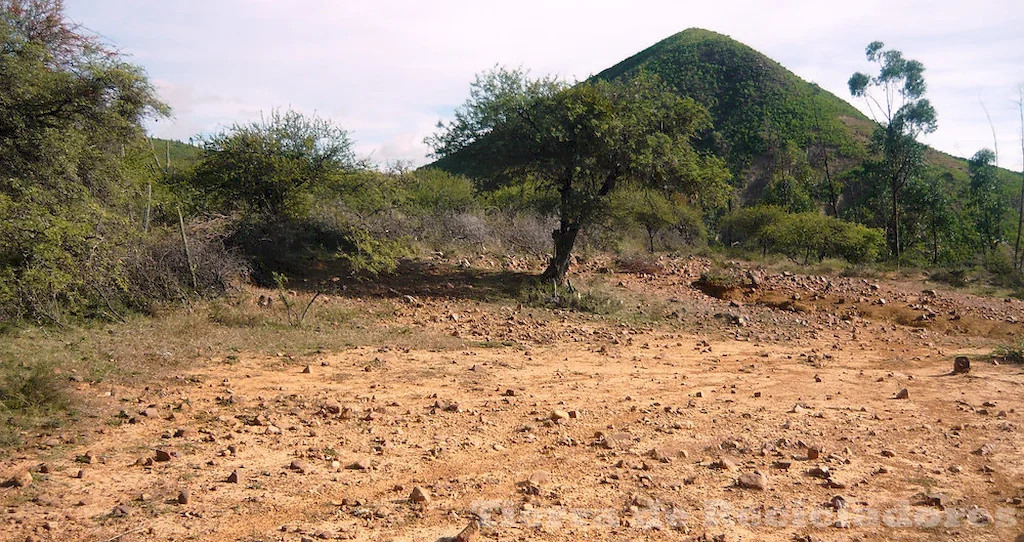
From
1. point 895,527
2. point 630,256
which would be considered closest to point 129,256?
point 895,527

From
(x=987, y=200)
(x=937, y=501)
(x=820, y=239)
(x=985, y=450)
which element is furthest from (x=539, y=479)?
(x=987, y=200)

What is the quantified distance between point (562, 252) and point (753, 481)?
9501mm

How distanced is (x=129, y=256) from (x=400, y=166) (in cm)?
881

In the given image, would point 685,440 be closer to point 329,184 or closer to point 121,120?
point 121,120

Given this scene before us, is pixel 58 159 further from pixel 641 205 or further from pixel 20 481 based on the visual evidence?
pixel 641 205

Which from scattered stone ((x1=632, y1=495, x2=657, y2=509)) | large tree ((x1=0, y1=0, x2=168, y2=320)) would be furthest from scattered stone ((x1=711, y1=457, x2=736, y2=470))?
large tree ((x1=0, y1=0, x2=168, y2=320))

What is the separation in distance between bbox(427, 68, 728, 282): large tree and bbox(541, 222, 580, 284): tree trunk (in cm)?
2

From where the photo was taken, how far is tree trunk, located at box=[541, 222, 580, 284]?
1336cm

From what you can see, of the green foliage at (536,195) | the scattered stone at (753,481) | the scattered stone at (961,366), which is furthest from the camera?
the green foliage at (536,195)

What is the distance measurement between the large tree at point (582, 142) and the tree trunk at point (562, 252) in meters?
0.02

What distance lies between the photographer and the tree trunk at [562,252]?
13.4 metres

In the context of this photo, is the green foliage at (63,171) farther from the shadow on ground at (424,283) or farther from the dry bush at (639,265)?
the dry bush at (639,265)

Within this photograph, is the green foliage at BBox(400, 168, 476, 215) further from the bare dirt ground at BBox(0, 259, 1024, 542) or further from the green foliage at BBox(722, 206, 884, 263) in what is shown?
the green foliage at BBox(722, 206, 884, 263)

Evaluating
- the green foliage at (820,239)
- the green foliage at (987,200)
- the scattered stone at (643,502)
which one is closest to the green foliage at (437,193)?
the green foliage at (820,239)
